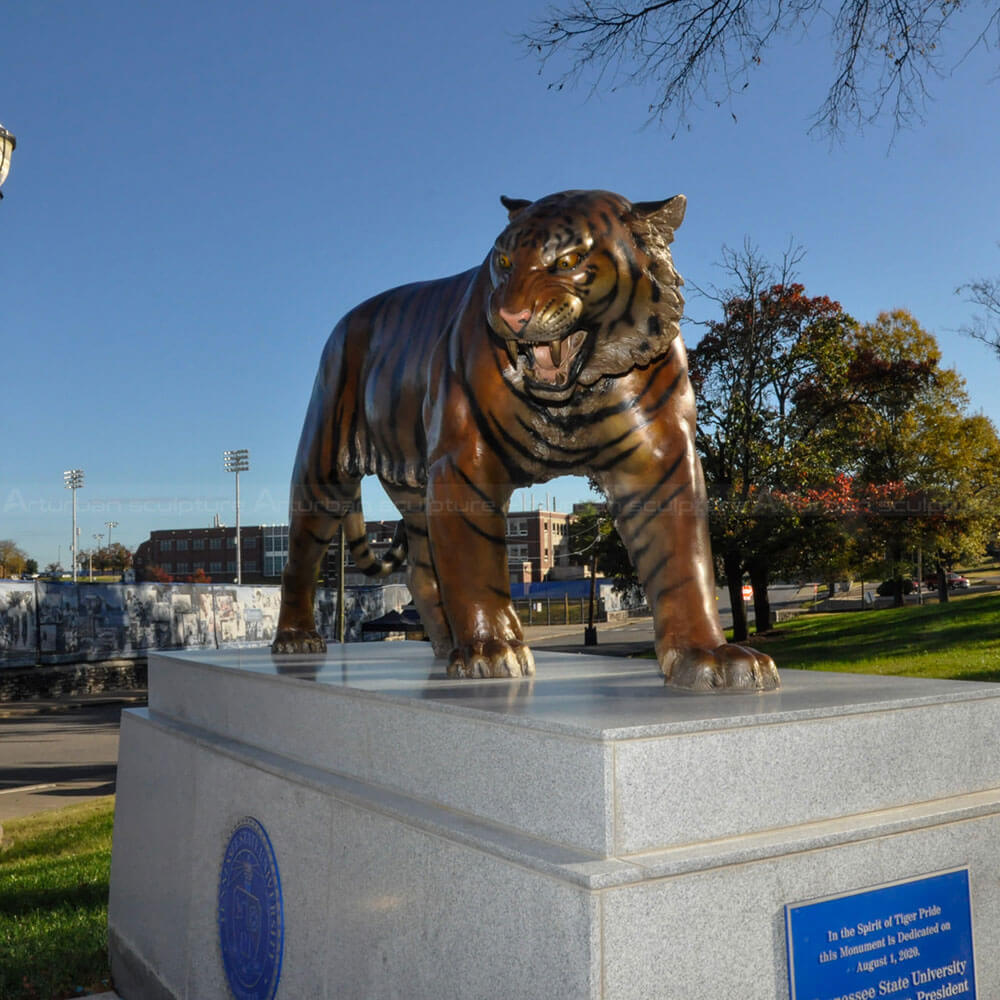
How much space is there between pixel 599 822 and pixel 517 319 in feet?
4.36

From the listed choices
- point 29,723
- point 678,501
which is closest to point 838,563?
point 29,723

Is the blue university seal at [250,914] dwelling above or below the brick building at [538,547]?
below

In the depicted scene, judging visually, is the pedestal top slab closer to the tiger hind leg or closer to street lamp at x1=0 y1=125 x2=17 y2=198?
the tiger hind leg

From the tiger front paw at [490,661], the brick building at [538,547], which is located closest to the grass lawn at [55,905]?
the tiger front paw at [490,661]

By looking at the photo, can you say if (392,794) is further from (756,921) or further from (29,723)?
(29,723)

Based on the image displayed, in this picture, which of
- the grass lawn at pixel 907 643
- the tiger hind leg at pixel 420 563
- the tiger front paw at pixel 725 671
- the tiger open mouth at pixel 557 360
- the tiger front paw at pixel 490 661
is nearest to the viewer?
the tiger front paw at pixel 725 671

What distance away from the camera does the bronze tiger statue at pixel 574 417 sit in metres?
2.66

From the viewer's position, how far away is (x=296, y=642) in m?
4.47

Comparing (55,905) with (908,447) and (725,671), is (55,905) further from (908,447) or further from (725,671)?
(908,447)

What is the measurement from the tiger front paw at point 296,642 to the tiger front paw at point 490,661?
169 cm

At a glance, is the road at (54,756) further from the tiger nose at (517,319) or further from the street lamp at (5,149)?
the tiger nose at (517,319)

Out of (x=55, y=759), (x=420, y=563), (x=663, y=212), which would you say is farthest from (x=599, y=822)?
(x=55, y=759)

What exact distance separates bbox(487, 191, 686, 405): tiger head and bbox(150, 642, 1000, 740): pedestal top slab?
0.84 meters

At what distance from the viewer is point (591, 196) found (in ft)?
9.23
